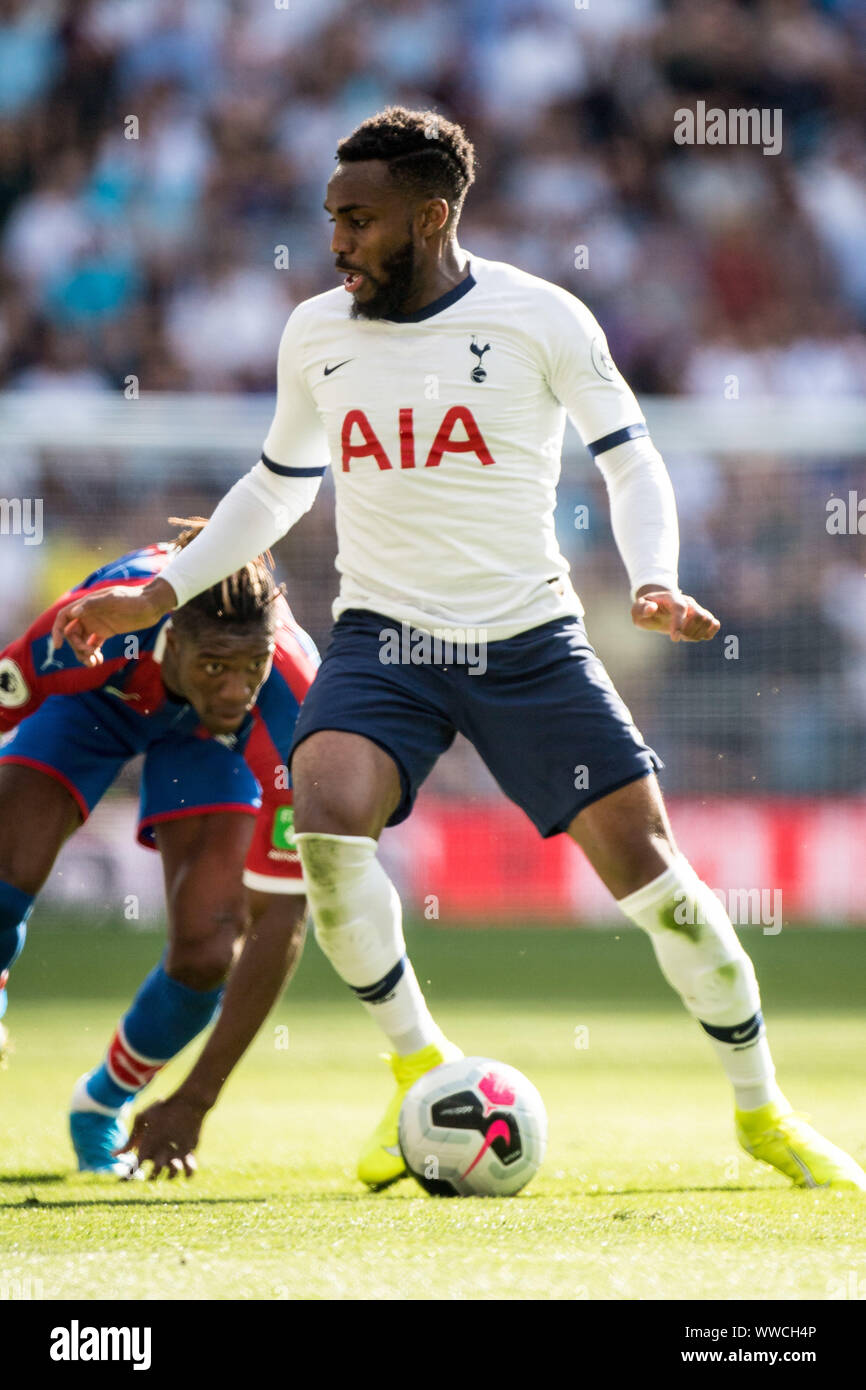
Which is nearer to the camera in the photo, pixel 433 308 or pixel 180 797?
pixel 433 308

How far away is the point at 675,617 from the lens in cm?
350

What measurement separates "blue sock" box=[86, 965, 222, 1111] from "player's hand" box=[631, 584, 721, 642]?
5.48 feet

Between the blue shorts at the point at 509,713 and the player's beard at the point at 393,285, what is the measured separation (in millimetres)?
645

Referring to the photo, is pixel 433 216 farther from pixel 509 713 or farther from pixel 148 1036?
pixel 148 1036

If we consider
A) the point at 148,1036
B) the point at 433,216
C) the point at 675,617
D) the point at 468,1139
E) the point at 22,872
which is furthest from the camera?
the point at 148,1036

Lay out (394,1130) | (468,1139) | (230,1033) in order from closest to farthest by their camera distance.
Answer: (468,1139) → (394,1130) → (230,1033)

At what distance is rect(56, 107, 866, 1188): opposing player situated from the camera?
3734 millimetres

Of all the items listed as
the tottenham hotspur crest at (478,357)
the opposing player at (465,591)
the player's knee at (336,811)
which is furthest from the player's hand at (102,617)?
the tottenham hotspur crest at (478,357)

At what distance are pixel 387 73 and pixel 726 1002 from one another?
33.9ft

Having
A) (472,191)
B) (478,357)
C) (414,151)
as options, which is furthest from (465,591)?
(472,191)

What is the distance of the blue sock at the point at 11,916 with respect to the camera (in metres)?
4.32

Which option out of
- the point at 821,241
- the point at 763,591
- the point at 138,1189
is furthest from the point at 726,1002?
the point at 821,241

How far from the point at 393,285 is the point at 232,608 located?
2.94 ft

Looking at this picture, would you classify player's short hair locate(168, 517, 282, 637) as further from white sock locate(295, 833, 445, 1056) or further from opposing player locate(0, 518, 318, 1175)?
white sock locate(295, 833, 445, 1056)
